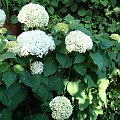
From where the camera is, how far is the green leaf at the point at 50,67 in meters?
1.97

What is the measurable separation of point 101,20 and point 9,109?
164 cm

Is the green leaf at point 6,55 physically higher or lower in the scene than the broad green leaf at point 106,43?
higher

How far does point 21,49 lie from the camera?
1.86 m

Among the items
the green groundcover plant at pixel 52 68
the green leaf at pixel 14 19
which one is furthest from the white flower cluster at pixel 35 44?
the green leaf at pixel 14 19

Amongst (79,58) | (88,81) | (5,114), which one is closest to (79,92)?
(88,81)

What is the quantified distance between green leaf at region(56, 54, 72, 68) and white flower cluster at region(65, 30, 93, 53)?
0.07m

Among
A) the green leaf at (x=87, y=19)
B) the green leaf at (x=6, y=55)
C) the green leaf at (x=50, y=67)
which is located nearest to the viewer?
the green leaf at (x=6, y=55)

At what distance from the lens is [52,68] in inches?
78.5

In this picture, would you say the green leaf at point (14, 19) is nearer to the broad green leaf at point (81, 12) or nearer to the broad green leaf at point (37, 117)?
the broad green leaf at point (81, 12)

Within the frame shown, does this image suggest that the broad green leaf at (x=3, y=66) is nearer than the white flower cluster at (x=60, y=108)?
Yes

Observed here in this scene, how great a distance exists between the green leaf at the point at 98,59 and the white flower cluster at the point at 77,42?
7 centimetres

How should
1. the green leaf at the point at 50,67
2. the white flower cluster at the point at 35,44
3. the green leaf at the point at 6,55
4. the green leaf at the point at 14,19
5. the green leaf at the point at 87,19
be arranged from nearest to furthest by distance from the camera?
the green leaf at the point at 6,55, the white flower cluster at the point at 35,44, the green leaf at the point at 50,67, the green leaf at the point at 14,19, the green leaf at the point at 87,19

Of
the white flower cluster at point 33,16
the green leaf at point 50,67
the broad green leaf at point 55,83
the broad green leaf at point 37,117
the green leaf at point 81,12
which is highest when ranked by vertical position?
the white flower cluster at point 33,16

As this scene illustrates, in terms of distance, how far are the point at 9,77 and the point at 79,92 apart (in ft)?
1.59
